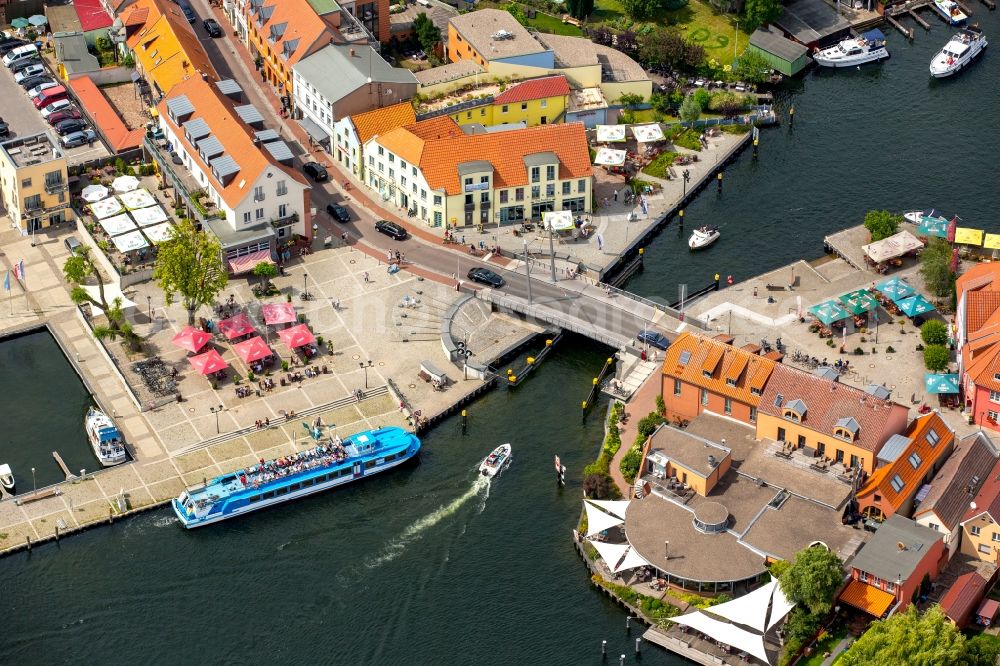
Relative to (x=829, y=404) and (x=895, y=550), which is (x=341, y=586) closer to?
(x=829, y=404)

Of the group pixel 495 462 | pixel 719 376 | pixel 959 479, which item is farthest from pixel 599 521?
pixel 959 479

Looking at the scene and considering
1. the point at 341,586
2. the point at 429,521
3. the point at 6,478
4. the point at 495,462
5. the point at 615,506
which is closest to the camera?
the point at 341,586

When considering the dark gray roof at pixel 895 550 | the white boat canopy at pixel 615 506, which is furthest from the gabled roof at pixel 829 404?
the white boat canopy at pixel 615 506

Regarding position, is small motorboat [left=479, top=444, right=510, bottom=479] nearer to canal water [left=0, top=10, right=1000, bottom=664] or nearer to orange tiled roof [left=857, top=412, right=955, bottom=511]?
canal water [left=0, top=10, right=1000, bottom=664]

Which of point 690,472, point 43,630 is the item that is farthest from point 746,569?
point 43,630

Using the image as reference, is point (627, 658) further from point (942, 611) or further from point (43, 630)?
point (43, 630)

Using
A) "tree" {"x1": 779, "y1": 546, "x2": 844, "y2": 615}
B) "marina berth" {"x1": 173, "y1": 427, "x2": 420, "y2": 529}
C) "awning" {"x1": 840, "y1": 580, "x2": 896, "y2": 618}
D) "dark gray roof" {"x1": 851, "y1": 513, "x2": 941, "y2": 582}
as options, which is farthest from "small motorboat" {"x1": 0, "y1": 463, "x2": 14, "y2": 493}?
"dark gray roof" {"x1": 851, "y1": 513, "x2": 941, "y2": 582}
